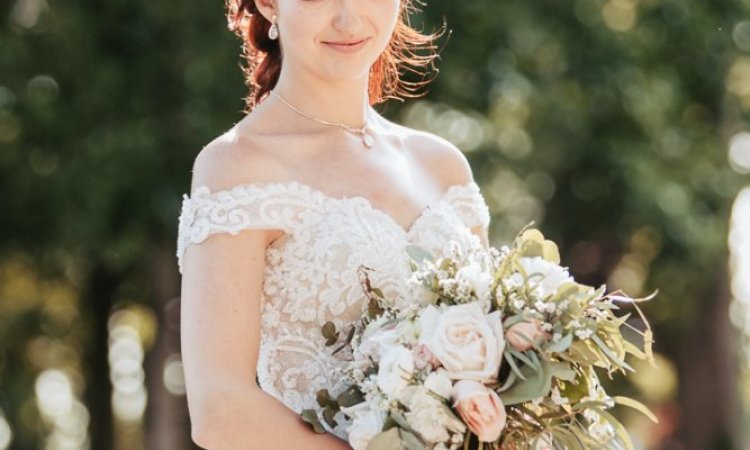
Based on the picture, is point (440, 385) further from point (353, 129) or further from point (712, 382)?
point (712, 382)

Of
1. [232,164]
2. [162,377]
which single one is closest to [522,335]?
[232,164]

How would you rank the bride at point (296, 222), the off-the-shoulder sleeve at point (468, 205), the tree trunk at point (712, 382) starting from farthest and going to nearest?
the tree trunk at point (712, 382), the off-the-shoulder sleeve at point (468, 205), the bride at point (296, 222)

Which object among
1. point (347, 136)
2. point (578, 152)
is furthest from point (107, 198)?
point (347, 136)

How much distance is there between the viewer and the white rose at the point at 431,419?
3.66 meters

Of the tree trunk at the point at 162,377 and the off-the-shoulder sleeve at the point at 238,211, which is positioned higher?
the off-the-shoulder sleeve at the point at 238,211

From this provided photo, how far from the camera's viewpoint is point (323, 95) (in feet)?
14.4

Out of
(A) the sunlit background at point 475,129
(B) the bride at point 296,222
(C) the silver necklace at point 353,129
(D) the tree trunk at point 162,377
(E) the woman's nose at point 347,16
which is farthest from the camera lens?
(D) the tree trunk at point 162,377

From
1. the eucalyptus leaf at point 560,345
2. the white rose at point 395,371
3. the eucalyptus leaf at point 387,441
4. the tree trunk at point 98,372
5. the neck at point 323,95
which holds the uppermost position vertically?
the neck at point 323,95

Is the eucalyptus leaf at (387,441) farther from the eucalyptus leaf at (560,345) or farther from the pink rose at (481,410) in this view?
the eucalyptus leaf at (560,345)

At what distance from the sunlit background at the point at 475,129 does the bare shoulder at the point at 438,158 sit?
25.5ft

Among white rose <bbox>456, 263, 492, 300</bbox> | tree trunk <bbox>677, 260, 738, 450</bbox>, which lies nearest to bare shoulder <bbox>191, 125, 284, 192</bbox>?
white rose <bbox>456, 263, 492, 300</bbox>

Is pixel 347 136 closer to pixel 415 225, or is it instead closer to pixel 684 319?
pixel 415 225

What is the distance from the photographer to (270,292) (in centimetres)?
418

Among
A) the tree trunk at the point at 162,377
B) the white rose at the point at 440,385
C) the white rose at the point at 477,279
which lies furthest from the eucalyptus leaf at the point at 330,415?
the tree trunk at the point at 162,377
